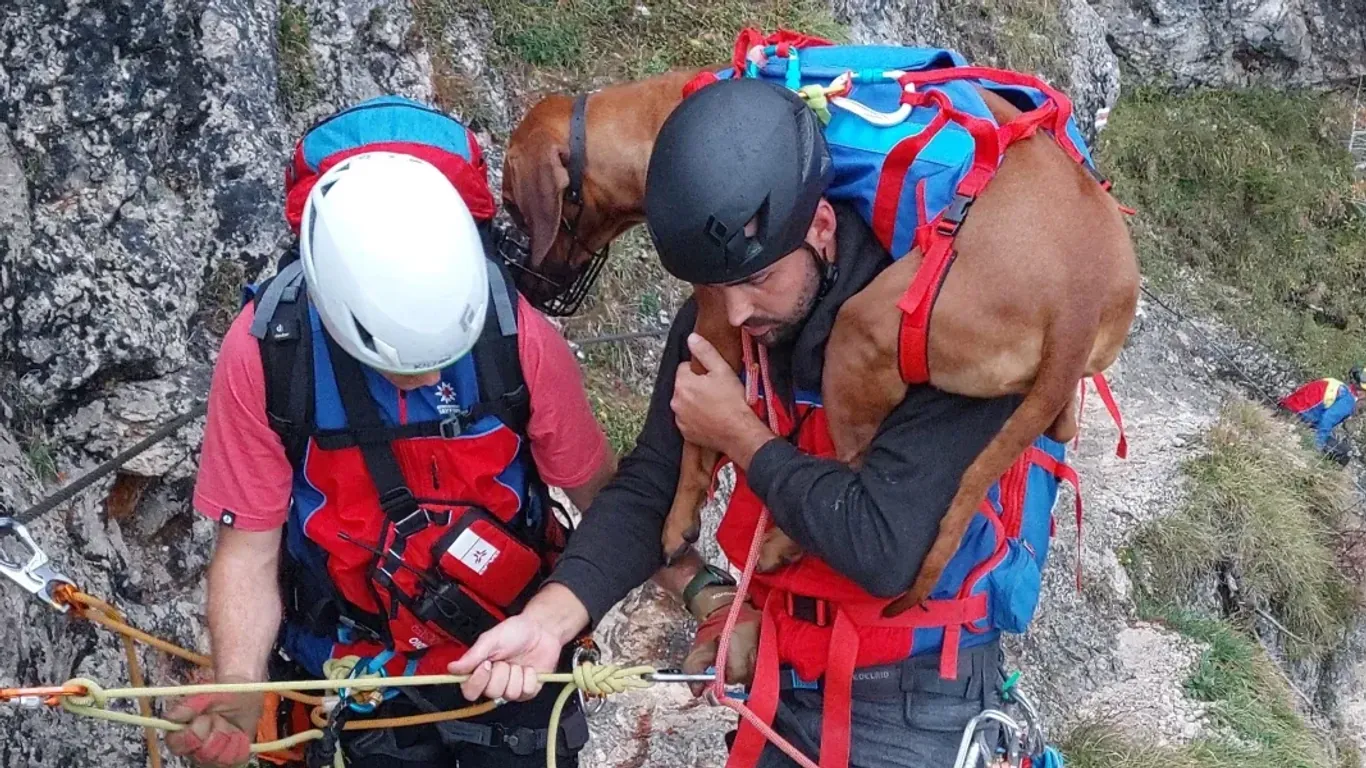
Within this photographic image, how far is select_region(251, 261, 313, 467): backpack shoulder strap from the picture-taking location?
244 centimetres

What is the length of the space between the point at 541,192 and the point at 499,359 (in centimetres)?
79

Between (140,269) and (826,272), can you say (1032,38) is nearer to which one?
(140,269)

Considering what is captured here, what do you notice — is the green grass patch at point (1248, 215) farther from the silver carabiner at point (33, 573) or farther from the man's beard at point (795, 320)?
the silver carabiner at point (33, 573)

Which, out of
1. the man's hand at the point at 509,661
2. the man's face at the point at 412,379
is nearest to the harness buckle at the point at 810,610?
the man's hand at the point at 509,661

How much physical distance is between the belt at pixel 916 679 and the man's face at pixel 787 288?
0.75 m

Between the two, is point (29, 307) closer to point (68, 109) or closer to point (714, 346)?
point (68, 109)

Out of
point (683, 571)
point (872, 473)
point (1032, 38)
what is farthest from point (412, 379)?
point (1032, 38)

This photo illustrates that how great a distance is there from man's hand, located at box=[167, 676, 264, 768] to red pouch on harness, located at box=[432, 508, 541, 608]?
1.56ft

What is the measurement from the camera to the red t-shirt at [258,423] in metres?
2.43

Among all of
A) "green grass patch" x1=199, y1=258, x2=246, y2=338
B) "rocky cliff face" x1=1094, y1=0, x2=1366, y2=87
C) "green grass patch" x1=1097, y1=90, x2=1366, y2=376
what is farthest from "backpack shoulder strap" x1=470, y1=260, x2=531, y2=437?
"rocky cliff face" x1=1094, y1=0, x2=1366, y2=87

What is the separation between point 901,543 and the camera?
222 cm

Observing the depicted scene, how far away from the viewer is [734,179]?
7.00ft

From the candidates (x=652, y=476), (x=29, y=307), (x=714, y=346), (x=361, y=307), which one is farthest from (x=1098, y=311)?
(x=29, y=307)

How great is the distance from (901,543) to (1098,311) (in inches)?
20.6
